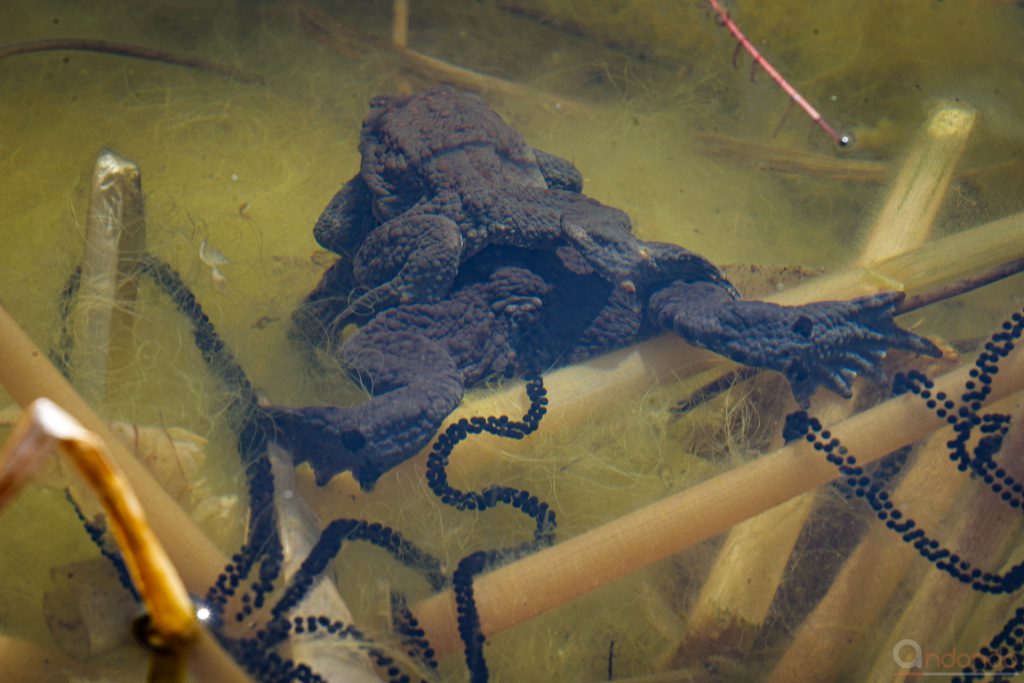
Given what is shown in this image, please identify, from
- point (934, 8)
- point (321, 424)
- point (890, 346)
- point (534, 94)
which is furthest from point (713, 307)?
point (934, 8)

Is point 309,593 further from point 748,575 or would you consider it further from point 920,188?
point 920,188

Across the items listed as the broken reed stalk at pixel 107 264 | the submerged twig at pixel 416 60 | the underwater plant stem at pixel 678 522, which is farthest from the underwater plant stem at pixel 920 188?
the broken reed stalk at pixel 107 264

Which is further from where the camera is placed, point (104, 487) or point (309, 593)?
point (309, 593)

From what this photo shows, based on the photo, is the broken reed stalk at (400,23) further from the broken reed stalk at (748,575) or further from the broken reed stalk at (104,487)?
the broken reed stalk at (104,487)

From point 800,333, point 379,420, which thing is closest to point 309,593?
point 379,420

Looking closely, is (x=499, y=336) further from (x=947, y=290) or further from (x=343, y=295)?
(x=947, y=290)

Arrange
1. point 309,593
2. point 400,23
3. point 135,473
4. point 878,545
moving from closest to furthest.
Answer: point 135,473 → point 309,593 → point 878,545 → point 400,23
